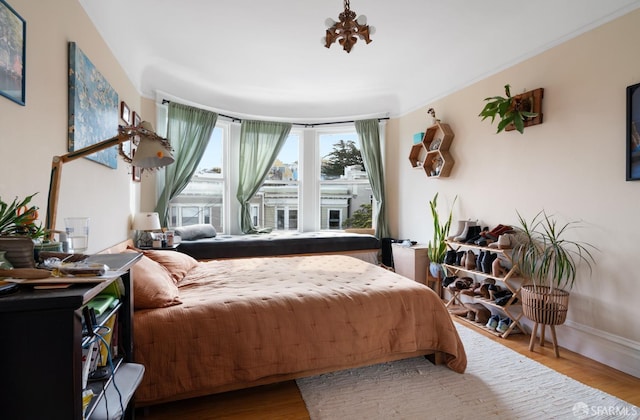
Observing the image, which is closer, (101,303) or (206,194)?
(101,303)

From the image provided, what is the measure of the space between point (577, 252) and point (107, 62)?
400 centimetres

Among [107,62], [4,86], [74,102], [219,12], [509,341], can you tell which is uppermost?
[219,12]

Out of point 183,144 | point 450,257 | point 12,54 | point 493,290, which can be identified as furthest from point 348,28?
point 183,144

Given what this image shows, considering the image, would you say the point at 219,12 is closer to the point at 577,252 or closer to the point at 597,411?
the point at 577,252

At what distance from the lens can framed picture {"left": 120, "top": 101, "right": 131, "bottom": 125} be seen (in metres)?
2.87

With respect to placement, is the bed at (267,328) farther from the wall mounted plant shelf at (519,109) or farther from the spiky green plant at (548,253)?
the wall mounted plant shelf at (519,109)

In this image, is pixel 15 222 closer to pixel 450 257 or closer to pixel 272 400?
pixel 272 400

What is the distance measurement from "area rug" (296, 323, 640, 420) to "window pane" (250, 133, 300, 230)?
315cm

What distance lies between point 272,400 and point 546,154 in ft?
9.40

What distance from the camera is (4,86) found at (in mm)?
1213

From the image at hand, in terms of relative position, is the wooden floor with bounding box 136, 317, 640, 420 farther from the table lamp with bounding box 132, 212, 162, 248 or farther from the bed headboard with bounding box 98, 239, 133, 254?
the table lamp with bounding box 132, 212, 162, 248

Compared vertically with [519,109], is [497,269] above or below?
below

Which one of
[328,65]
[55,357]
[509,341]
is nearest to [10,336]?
[55,357]

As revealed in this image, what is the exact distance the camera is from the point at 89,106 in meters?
2.06
